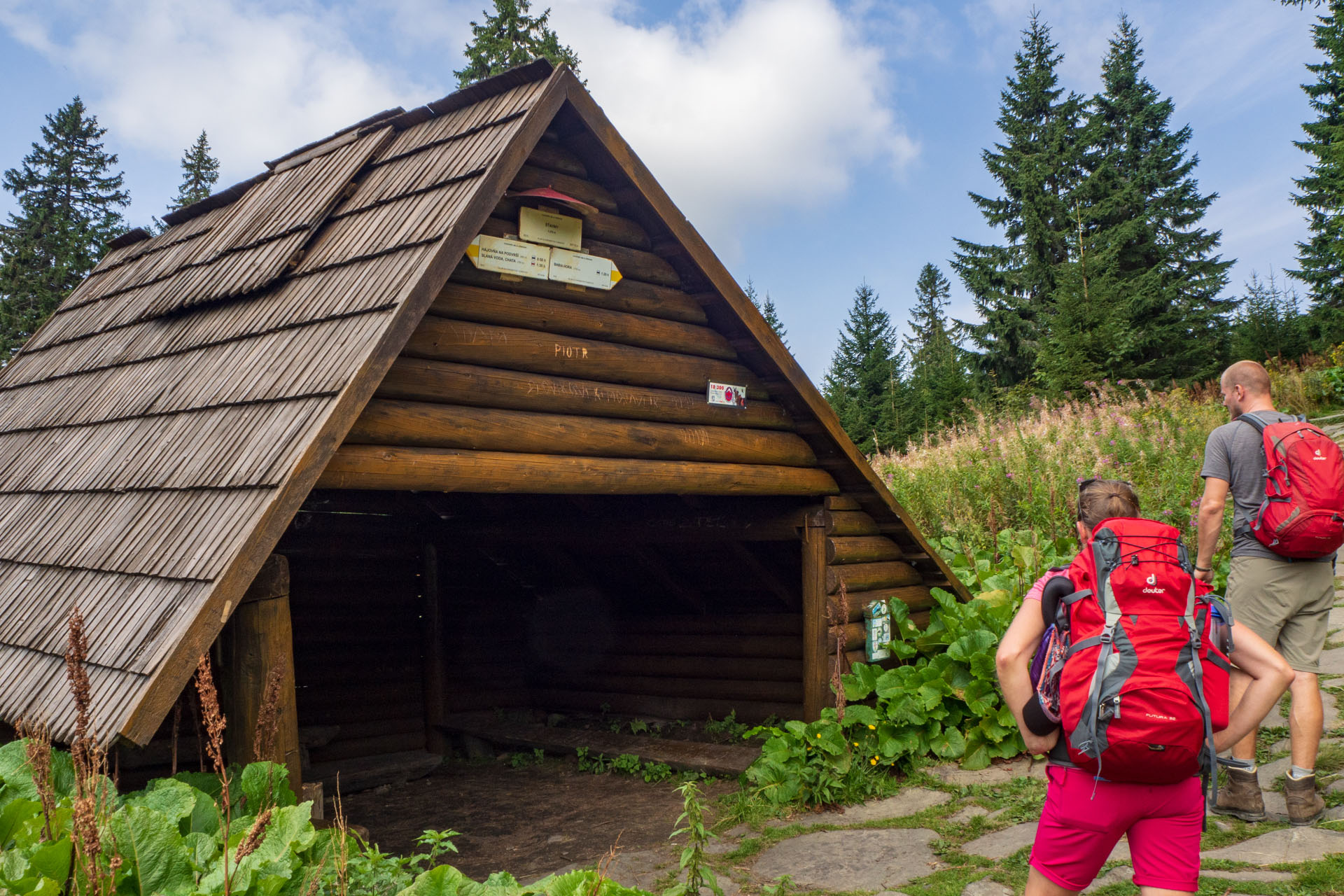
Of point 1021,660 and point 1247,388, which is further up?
point 1247,388

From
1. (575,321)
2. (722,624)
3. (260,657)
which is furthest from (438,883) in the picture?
(722,624)

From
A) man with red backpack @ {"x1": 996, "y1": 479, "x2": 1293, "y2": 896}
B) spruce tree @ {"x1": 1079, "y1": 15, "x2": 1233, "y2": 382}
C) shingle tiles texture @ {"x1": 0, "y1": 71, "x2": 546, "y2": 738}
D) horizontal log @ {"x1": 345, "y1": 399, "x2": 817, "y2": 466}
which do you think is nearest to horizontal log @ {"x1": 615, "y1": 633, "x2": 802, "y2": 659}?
horizontal log @ {"x1": 345, "y1": 399, "x2": 817, "y2": 466}

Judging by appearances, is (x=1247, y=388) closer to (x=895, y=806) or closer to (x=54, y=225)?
(x=895, y=806)

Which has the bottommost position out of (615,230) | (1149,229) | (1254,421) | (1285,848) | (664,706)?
(664,706)

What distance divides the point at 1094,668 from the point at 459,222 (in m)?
3.04

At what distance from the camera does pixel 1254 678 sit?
289cm

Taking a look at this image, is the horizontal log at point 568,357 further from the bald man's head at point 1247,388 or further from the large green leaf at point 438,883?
the bald man's head at point 1247,388

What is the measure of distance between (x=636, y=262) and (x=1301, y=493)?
11.2ft

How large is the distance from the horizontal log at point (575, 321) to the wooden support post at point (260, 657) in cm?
144

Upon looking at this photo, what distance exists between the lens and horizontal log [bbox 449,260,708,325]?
15.3ft

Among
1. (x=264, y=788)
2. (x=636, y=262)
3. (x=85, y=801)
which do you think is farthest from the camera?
(x=636, y=262)

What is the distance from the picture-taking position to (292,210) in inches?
223

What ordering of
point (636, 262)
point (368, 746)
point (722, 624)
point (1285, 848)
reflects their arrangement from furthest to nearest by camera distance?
point (368, 746) < point (722, 624) < point (636, 262) < point (1285, 848)

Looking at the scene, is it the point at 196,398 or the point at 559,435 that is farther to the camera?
the point at 559,435
